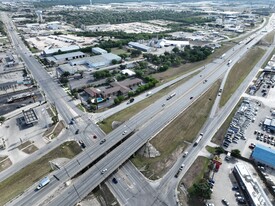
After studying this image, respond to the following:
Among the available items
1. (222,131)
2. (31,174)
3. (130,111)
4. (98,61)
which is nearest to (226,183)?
(222,131)

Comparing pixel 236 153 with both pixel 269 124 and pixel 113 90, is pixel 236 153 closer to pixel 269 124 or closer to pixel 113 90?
pixel 269 124

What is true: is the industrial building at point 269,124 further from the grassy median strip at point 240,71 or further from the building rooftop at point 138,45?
the building rooftop at point 138,45

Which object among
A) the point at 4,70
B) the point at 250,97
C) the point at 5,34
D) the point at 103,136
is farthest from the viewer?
the point at 5,34

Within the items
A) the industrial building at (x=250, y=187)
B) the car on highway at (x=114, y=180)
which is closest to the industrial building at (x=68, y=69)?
the car on highway at (x=114, y=180)

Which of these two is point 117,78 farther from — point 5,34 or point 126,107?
Answer: point 5,34

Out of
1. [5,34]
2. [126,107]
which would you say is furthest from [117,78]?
[5,34]

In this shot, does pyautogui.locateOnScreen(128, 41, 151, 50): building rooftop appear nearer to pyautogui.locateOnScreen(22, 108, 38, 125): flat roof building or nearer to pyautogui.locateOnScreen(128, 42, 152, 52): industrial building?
pyautogui.locateOnScreen(128, 42, 152, 52): industrial building

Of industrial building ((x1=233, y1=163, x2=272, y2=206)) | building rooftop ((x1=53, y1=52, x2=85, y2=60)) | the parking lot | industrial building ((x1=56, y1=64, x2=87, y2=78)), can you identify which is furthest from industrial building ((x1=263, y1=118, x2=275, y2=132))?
building rooftop ((x1=53, y1=52, x2=85, y2=60))
